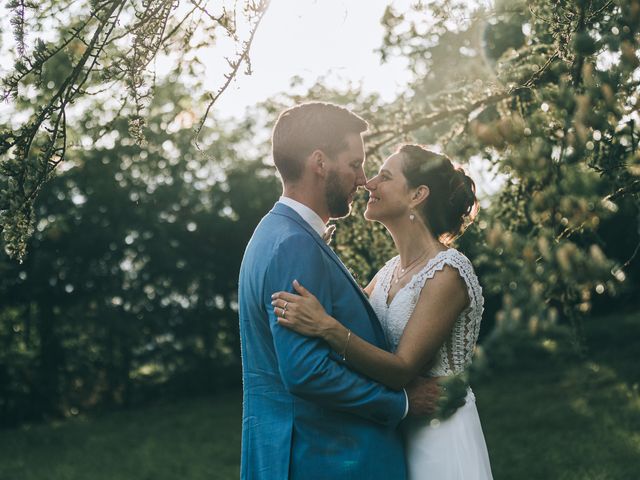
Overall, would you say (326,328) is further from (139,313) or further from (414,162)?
(139,313)

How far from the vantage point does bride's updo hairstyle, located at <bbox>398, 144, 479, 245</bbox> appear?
3.36m

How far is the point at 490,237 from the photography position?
4.16 feet

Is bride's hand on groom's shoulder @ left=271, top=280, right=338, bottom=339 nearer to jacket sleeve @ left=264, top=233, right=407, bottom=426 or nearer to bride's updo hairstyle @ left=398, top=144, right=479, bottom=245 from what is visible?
jacket sleeve @ left=264, top=233, right=407, bottom=426

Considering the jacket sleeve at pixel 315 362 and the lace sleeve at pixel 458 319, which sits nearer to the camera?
the jacket sleeve at pixel 315 362

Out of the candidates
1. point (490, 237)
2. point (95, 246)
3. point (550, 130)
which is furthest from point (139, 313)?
point (490, 237)

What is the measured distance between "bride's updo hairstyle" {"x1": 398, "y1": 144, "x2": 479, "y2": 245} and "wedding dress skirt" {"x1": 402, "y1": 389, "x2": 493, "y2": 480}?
0.80 metres

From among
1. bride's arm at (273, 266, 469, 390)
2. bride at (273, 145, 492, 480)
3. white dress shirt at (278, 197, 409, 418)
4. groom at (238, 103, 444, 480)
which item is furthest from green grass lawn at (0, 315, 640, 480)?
white dress shirt at (278, 197, 409, 418)

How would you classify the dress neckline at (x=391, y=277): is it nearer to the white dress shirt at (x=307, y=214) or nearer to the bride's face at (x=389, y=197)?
the bride's face at (x=389, y=197)

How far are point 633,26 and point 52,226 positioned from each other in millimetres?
11899

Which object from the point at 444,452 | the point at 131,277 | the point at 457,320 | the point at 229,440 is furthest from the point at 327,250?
the point at 131,277

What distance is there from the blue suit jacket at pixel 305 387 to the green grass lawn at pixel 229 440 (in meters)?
4.10

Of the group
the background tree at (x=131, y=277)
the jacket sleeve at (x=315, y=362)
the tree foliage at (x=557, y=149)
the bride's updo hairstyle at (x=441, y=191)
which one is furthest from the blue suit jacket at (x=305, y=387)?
the background tree at (x=131, y=277)

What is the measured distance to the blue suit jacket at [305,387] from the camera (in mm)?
2451

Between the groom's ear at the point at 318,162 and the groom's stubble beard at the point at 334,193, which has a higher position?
the groom's ear at the point at 318,162
